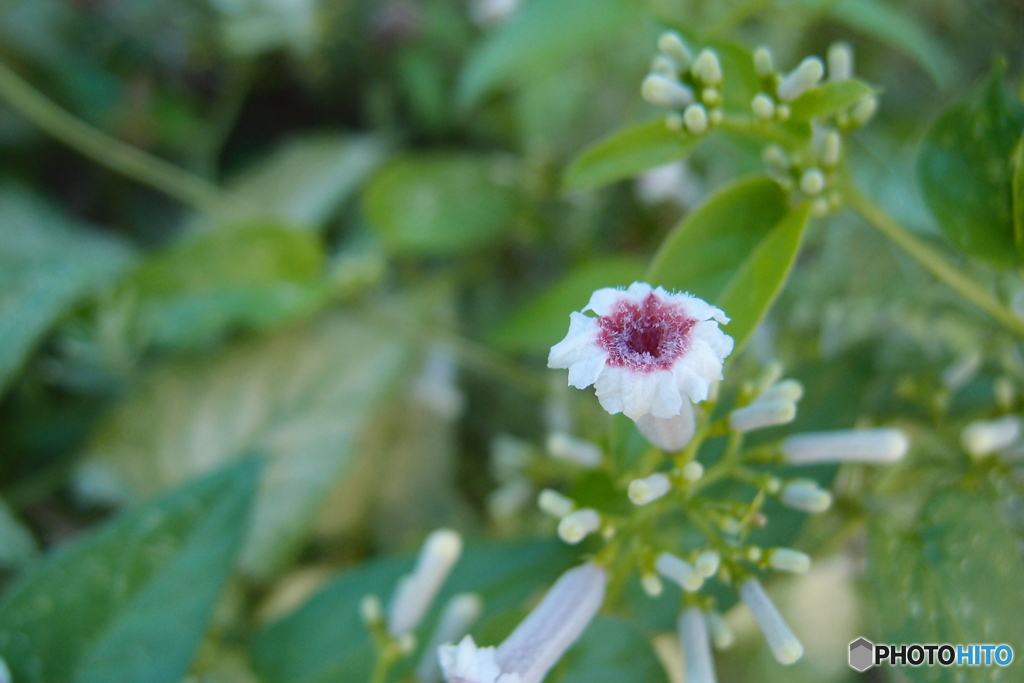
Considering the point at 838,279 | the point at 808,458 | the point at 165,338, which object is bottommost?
the point at 808,458

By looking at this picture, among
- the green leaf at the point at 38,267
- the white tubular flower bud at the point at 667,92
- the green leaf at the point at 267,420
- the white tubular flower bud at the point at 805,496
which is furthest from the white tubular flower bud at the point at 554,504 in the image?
the green leaf at the point at 38,267

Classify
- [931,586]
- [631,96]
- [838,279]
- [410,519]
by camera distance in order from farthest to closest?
1. [631,96]
2. [410,519]
3. [838,279]
4. [931,586]

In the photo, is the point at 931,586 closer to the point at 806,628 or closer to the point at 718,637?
the point at 718,637

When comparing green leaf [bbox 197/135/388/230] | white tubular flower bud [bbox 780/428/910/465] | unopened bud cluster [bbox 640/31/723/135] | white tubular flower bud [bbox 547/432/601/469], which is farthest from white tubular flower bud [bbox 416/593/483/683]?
green leaf [bbox 197/135/388/230]

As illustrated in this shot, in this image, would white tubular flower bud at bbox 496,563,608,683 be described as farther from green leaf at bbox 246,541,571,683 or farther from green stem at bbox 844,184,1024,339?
green stem at bbox 844,184,1024,339

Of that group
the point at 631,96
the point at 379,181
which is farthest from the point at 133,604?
the point at 631,96

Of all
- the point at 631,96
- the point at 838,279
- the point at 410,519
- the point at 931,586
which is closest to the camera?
the point at 931,586

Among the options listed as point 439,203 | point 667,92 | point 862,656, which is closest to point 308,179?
point 439,203
